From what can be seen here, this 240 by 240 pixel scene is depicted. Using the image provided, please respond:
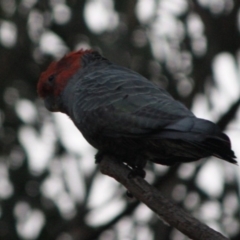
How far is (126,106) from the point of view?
5074 mm

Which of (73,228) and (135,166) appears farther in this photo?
(73,228)

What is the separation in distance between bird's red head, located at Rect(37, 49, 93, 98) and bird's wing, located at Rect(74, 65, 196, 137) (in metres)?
0.24

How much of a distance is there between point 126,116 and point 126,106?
9cm

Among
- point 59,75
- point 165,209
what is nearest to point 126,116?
point 165,209

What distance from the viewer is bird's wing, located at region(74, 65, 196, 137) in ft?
15.6

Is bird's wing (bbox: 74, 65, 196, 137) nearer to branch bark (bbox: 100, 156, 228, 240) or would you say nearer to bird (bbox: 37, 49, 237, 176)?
bird (bbox: 37, 49, 237, 176)

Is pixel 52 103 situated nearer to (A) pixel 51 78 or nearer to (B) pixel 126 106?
(A) pixel 51 78

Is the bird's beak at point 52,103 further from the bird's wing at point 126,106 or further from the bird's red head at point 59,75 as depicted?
the bird's wing at point 126,106

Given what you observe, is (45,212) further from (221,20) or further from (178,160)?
(178,160)

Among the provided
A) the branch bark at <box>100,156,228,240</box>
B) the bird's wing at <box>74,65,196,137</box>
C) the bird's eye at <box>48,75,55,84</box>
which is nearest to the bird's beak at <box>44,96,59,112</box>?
the bird's eye at <box>48,75,55,84</box>

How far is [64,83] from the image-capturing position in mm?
5914

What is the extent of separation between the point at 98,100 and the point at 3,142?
12.9 feet

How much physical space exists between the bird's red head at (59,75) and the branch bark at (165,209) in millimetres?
1087

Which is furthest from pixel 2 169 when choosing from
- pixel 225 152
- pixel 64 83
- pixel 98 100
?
pixel 225 152
